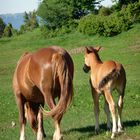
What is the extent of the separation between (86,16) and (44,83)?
122 feet

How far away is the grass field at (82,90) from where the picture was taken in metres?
10.6

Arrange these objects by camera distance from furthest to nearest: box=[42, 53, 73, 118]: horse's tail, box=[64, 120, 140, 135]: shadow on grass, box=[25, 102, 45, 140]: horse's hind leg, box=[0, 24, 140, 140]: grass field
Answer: box=[0, 24, 140, 140]: grass field
box=[64, 120, 140, 135]: shadow on grass
box=[25, 102, 45, 140]: horse's hind leg
box=[42, 53, 73, 118]: horse's tail

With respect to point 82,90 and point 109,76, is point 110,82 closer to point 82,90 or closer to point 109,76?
point 109,76

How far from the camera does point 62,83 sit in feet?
28.0

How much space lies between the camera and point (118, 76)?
9398 mm

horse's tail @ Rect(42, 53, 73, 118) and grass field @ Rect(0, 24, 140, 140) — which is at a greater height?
horse's tail @ Rect(42, 53, 73, 118)

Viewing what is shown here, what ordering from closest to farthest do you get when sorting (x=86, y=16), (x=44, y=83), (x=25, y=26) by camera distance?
(x=44, y=83)
(x=86, y=16)
(x=25, y=26)

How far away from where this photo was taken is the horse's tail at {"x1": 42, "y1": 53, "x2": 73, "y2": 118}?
8363mm

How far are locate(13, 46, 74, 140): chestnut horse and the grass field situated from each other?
0.76m

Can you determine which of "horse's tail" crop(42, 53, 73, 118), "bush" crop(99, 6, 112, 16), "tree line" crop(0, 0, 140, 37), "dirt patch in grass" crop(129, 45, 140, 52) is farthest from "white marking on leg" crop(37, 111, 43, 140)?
"bush" crop(99, 6, 112, 16)

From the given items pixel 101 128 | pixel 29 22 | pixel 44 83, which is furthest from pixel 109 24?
pixel 29 22

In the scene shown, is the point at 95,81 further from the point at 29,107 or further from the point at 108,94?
the point at 29,107

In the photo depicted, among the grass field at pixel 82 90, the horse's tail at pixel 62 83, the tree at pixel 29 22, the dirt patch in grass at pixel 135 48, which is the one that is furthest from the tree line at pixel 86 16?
the horse's tail at pixel 62 83

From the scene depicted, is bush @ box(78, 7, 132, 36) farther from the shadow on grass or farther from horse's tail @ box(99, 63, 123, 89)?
horse's tail @ box(99, 63, 123, 89)
